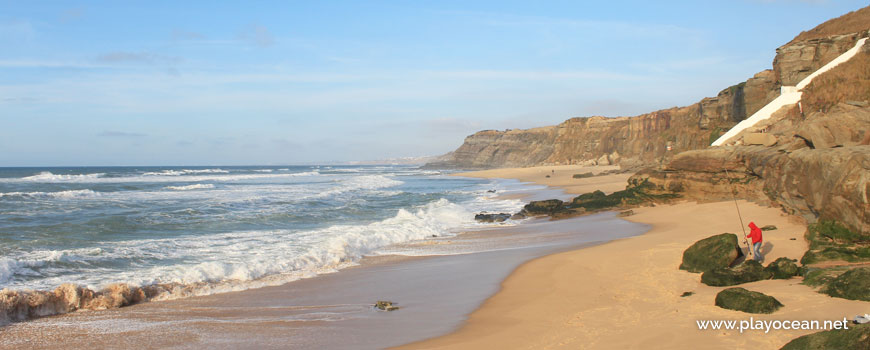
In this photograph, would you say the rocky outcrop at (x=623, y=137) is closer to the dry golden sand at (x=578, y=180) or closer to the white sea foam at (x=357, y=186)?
the dry golden sand at (x=578, y=180)

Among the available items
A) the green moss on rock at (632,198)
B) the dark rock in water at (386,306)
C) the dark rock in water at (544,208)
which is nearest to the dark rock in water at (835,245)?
the dark rock in water at (386,306)

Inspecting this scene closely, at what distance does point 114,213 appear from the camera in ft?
68.4

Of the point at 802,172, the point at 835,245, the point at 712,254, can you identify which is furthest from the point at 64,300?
the point at 802,172

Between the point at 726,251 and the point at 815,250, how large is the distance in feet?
4.04

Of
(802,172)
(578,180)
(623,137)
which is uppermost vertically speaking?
(623,137)

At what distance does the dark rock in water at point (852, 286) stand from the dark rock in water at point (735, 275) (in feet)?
3.58

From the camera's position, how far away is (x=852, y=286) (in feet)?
20.4

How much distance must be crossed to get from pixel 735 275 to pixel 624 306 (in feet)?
→ 6.14

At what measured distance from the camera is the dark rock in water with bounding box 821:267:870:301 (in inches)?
240

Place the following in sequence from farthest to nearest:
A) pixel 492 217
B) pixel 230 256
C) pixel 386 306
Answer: pixel 492 217 → pixel 230 256 → pixel 386 306

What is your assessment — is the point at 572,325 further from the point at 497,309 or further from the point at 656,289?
the point at 656,289

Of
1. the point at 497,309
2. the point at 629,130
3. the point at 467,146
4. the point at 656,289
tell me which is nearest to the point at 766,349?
the point at 656,289

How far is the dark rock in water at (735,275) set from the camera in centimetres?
755

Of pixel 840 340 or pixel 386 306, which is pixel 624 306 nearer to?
pixel 840 340
